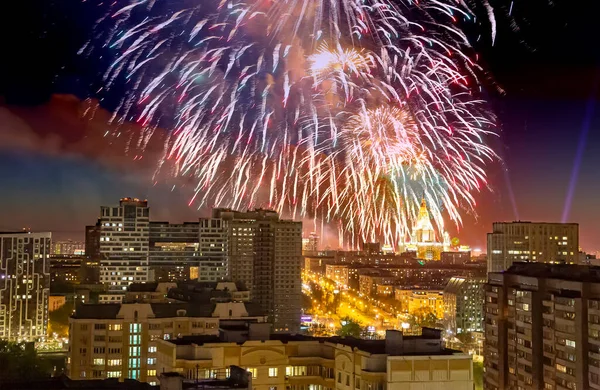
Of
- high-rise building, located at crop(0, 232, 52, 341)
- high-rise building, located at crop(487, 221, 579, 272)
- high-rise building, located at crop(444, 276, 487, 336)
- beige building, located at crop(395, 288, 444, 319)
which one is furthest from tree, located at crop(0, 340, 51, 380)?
beige building, located at crop(395, 288, 444, 319)

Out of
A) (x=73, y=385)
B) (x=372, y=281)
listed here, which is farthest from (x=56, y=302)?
(x=73, y=385)

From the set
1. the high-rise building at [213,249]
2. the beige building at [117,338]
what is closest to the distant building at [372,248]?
the high-rise building at [213,249]

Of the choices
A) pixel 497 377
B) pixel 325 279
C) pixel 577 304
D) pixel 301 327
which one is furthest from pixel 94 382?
pixel 325 279

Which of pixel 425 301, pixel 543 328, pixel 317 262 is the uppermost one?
pixel 317 262

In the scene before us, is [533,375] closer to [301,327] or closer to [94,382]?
[94,382]

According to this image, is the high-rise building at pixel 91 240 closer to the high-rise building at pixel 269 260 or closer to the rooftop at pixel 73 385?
the high-rise building at pixel 269 260

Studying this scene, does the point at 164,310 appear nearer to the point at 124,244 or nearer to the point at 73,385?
the point at 73,385

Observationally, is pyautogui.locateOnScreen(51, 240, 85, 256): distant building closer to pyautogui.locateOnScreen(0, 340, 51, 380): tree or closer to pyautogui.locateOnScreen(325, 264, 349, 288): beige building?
pyautogui.locateOnScreen(325, 264, 349, 288): beige building
